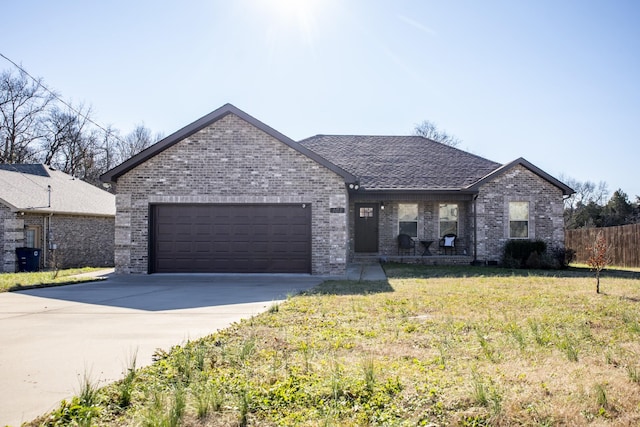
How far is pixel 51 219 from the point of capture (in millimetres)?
23266

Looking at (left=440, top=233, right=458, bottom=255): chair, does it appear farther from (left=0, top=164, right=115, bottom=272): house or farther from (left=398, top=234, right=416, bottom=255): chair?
(left=0, top=164, right=115, bottom=272): house

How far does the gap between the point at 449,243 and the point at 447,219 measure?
1140 mm

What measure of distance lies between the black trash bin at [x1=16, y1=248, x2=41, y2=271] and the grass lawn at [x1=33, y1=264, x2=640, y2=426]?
1693 cm

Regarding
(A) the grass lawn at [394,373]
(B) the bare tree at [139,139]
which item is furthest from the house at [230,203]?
(B) the bare tree at [139,139]

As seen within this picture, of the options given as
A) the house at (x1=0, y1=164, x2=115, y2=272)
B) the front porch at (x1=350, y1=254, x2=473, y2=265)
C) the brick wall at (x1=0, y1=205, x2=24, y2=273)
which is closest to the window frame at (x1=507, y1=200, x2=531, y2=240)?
the front porch at (x1=350, y1=254, x2=473, y2=265)

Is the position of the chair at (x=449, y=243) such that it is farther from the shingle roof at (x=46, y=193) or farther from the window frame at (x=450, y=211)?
the shingle roof at (x=46, y=193)

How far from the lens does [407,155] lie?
23.0 metres

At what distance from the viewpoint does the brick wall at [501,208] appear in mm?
19719

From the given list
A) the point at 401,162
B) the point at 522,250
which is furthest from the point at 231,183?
the point at 522,250

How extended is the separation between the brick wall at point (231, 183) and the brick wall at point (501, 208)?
690cm

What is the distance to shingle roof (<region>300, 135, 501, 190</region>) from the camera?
20438 millimetres

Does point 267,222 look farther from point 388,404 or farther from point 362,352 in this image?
point 388,404

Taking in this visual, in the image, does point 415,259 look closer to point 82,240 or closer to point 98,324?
point 98,324

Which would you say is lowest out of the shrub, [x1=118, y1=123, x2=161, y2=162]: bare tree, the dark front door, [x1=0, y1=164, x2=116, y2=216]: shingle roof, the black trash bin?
the black trash bin
